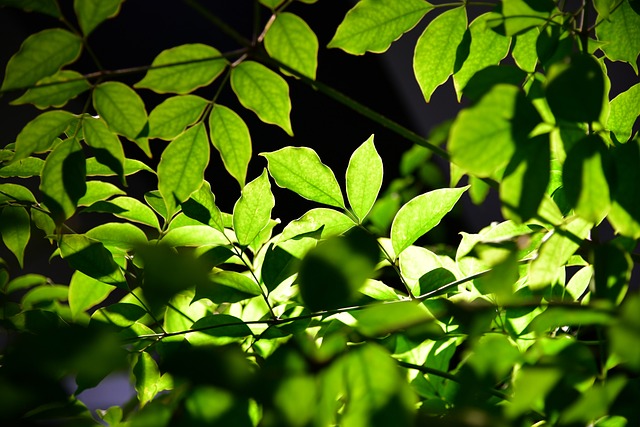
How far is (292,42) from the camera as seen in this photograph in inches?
19.6

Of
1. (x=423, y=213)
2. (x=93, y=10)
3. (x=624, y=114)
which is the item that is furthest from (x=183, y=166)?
(x=624, y=114)

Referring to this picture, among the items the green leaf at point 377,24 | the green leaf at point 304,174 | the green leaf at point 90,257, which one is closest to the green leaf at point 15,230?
the green leaf at point 90,257

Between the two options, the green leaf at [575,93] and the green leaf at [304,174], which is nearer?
the green leaf at [575,93]

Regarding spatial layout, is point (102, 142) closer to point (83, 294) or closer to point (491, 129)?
point (83, 294)

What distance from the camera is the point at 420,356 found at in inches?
26.8

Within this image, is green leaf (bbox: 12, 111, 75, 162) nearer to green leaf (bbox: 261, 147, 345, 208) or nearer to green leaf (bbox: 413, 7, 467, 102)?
green leaf (bbox: 261, 147, 345, 208)

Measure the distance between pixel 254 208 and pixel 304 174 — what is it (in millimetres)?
67

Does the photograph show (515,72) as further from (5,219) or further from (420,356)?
(5,219)

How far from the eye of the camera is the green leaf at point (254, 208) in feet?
2.02

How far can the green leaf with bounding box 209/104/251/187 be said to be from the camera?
1.78ft

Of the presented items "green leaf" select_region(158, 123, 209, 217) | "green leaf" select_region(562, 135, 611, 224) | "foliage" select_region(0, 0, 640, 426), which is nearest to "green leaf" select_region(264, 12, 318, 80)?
"foliage" select_region(0, 0, 640, 426)

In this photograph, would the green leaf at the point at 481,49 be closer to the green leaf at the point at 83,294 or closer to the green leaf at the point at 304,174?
the green leaf at the point at 304,174

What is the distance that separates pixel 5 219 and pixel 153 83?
1.02 ft

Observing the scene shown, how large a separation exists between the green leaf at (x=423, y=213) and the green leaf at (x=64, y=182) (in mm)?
327
